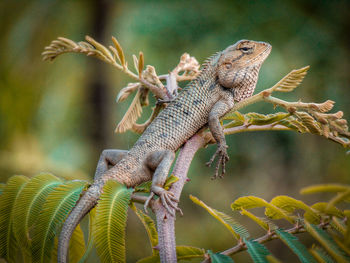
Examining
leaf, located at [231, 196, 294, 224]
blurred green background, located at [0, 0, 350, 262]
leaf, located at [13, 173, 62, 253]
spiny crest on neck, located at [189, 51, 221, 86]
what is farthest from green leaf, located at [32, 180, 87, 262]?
blurred green background, located at [0, 0, 350, 262]

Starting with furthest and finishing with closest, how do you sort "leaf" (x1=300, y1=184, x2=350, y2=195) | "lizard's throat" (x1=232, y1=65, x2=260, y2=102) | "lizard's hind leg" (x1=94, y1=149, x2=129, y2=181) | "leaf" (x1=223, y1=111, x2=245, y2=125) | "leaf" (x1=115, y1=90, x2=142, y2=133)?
"lizard's throat" (x1=232, y1=65, x2=260, y2=102) → "lizard's hind leg" (x1=94, y1=149, x2=129, y2=181) → "leaf" (x1=115, y1=90, x2=142, y2=133) → "leaf" (x1=223, y1=111, x2=245, y2=125) → "leaf" (x1=300, y1=184, x2=350, y2=195)

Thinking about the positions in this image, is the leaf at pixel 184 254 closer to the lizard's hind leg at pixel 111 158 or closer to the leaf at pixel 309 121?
the leaf at pixel 309 121

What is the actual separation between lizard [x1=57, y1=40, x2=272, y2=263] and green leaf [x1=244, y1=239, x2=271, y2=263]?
484 mm

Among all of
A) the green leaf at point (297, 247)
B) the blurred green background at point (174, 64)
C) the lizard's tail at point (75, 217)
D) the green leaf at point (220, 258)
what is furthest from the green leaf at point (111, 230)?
the blurred green background at point (174, 64)

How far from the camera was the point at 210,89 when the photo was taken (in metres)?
3.35

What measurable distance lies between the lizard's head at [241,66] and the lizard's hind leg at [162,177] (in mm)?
1051

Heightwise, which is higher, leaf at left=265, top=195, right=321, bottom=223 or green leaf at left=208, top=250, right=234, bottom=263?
leaf at left=265, top=195, right=321, bottom=223

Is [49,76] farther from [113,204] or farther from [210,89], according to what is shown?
[113,204]

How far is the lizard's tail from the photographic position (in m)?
2.06

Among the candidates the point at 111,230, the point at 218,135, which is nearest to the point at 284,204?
the point at 218,135

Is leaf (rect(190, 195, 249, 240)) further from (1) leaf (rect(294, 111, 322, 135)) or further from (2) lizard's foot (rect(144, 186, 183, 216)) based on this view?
(1) leaf (rect(294, 111, 322, 135))

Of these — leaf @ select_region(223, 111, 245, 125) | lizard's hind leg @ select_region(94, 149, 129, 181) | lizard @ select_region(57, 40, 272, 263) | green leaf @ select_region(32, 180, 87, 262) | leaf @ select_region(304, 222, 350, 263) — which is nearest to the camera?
leaf @ select_region(304, 222, 350, 263)

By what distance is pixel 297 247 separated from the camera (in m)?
1.76

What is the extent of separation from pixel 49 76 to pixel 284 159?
300 inches
